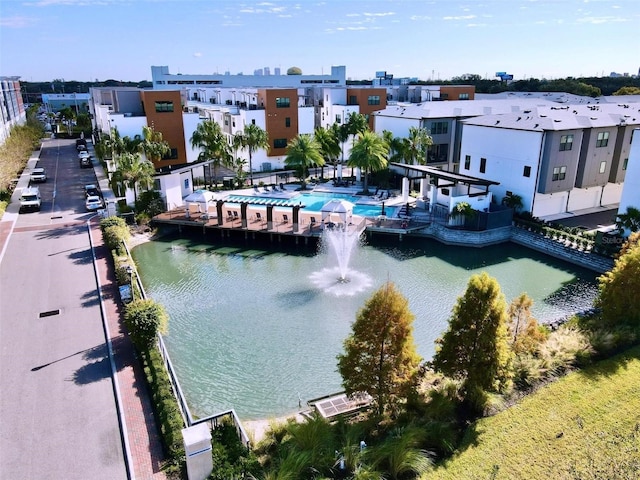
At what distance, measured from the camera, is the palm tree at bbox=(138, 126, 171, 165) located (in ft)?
139

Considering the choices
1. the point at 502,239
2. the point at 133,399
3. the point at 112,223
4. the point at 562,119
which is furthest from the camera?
the point at 562,119

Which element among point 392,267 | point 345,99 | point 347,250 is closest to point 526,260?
point 392,267

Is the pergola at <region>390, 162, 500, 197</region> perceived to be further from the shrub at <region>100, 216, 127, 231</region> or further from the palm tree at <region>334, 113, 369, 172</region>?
the shrub at <region>100, 216, 127, 231</region>

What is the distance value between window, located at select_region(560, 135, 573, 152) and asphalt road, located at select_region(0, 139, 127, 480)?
33642mm

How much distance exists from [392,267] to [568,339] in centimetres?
1294

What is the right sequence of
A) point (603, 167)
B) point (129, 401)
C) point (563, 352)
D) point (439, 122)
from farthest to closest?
point (439, 122), point (603, 167), point (563, 352), point (129, 401)

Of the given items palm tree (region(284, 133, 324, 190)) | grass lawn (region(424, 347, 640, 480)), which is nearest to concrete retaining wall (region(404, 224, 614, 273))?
palm tree (region(284, 133, 324, 190))

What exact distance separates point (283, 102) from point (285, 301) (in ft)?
118

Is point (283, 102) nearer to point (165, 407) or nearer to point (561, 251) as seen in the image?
point (561, 251)

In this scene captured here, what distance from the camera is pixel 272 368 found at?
61.9 feet

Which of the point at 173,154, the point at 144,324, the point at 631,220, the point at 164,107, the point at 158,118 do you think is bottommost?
the point at 144,324

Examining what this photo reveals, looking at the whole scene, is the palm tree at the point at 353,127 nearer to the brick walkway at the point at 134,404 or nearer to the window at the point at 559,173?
the window at the point at 559,173

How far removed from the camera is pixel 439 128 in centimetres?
4731

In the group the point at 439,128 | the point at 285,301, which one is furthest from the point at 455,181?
the point at 285,301
